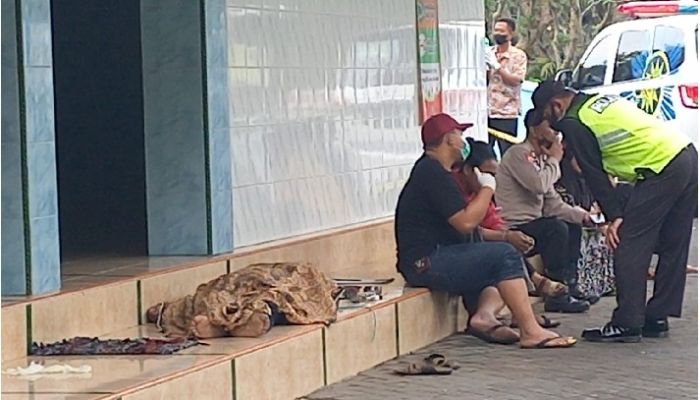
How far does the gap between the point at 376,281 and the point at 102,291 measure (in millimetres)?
2245

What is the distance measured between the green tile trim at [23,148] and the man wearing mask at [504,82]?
9036mm

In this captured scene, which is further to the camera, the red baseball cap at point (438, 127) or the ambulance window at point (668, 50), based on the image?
the ambulance window at point (668, 50)

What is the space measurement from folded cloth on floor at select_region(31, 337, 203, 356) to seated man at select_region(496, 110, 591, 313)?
11.0 feet

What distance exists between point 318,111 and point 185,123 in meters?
1.68

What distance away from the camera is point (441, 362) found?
26.6 feet

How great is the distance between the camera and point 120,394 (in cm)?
604

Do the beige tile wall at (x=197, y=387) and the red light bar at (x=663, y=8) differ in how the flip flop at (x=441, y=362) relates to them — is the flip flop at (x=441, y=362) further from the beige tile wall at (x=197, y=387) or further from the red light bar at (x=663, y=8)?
the red light bar at (x=663, y=8)

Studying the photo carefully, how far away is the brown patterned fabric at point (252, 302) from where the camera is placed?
24.3 feet

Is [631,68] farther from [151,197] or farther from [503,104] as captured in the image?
[151,197]

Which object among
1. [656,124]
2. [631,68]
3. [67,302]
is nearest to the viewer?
[67,302]

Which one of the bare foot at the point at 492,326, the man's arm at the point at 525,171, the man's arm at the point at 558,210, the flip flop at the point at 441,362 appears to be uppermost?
the man's arm at the point at 525,171

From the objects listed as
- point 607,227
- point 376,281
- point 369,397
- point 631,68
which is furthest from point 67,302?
point 631,68

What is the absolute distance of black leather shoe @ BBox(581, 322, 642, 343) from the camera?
8906 millimetres

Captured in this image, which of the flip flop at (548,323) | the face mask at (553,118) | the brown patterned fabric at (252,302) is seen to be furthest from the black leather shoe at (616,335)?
the brown patterned fabric at (252,302)
